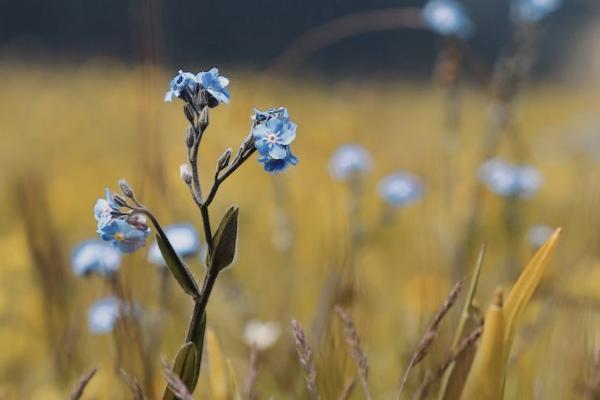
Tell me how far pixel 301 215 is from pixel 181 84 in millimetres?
1862

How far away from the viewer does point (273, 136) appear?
0.69 m

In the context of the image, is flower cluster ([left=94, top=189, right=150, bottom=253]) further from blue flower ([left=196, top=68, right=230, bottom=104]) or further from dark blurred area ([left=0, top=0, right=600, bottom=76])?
dark blurred area ([left=0, top=0, right=600, bottom=76])

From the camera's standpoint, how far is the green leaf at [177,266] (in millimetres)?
700

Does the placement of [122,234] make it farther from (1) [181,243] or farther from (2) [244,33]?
(2) [244,33]

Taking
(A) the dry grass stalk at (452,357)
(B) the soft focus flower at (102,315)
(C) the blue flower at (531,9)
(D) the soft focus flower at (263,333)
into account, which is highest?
(C) the blue flower at (531,9)

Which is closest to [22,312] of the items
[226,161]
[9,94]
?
[226,161]

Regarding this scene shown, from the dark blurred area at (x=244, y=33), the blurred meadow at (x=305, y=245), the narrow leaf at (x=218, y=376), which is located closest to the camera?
the narrow leaf at (x=218, y=376)

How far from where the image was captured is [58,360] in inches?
46.2

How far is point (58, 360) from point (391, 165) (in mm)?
2115

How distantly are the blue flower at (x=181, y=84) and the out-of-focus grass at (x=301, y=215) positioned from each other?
366 mm

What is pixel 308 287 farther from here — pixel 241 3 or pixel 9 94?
pixel 241 3

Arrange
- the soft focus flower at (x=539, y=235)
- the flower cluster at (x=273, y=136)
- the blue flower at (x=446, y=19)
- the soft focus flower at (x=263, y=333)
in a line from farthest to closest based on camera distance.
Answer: the blue flower at (x=446, y=19)
the soft focus flower at (x=539, y=235)
the soft focus flower at (x=263, y=333)
the flower cluster at (x=273, y=136)

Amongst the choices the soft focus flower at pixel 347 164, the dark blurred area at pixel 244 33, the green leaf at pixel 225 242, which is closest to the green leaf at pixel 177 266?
the green leaf at pixel 225 242

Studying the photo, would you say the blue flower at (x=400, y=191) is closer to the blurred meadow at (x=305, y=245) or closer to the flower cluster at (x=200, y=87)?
the blurred meadow at (x=305, y=245)
